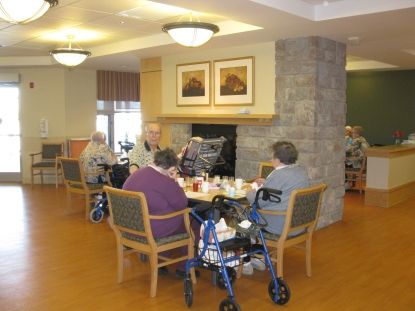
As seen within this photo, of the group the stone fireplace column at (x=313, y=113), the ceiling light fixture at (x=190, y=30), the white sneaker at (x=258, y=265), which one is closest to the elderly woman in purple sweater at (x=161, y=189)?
the white sneaker at (x=258, y=265)

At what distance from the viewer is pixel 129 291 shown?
3.68m

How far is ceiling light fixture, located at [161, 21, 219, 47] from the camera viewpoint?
14.2 ft

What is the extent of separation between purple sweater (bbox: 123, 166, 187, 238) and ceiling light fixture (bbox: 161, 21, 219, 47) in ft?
4.95

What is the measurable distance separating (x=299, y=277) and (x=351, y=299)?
57 cm

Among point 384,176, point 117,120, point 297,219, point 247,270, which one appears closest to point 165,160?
point 297,219

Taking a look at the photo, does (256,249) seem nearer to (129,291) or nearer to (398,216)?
(129,291)

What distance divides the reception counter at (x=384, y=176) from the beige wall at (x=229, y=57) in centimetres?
228

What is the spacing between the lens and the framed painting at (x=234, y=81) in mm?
6086

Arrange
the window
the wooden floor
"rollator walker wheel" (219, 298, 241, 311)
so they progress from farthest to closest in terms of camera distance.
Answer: the window → the wooden floor → "rollator walker wheel" (219, 298, 241, 311)

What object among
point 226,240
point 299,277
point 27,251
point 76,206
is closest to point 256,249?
point 226,240

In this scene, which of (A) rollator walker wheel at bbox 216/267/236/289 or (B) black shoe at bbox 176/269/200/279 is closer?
(A) rollator walker wheel at bbox 216/267/236/289

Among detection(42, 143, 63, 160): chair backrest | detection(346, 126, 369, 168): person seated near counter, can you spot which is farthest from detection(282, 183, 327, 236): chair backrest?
detection(42, 143, 63, 160): chair backrest

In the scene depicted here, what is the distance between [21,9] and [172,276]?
8.02 ft

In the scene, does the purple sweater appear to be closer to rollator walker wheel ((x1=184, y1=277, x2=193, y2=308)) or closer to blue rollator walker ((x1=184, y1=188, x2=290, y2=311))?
blue rollator walker ((x1=184, y1=188, x2=290, y2=311))
